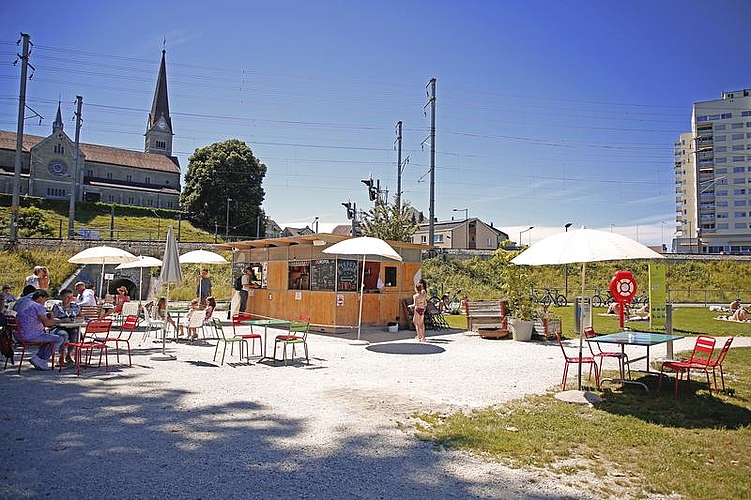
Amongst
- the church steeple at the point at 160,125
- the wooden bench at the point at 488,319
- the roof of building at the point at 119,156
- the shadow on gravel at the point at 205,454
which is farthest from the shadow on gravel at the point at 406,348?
the church steeple at the point at 160,125

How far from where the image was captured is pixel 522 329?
14.4 metres

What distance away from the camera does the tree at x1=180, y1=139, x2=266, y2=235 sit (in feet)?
203

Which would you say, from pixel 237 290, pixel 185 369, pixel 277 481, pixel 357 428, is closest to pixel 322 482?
pixel 277 481

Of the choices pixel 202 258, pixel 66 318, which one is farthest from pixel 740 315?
pixel 66 318

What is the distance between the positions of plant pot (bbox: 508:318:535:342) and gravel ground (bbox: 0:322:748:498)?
4043mm

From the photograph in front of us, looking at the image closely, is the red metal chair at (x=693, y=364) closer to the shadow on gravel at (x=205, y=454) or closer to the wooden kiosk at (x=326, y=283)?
the shadow on gravel at (x=205, y=454)

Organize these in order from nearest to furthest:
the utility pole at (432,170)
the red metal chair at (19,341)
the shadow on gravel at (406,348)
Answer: the red metal chair at (19,341) < the shadow on gravel at (406,348) < the utility pole at (432,170)

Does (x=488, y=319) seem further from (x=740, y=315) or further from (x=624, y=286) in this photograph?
(x=740, y=315)

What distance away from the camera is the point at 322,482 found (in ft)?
14.0

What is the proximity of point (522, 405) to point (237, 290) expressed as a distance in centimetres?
1450

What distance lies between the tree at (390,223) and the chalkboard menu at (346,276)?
45.1 feet

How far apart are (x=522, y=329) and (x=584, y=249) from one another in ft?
25.4

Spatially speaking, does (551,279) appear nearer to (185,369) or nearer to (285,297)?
(285,297)

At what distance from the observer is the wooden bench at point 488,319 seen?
14758 mm
